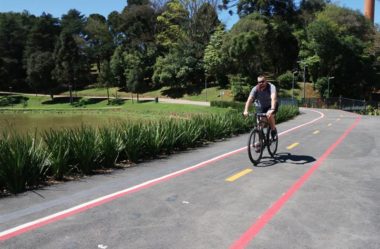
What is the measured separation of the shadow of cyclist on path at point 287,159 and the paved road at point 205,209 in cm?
14

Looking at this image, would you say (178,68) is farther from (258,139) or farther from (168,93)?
(258,139)

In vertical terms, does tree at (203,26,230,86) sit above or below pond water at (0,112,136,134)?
above

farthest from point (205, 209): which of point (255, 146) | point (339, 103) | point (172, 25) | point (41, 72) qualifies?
point (172, 25)

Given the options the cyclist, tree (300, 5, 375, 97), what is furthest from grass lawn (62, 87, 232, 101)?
the cyclist

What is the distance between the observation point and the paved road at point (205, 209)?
204 inches

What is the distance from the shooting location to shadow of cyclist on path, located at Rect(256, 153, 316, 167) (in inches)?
413

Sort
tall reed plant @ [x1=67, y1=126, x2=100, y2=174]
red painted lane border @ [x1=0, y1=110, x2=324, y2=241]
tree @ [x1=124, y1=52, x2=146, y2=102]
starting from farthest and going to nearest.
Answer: tree @ [x1=124, y1=52, x2=146, y2=102] < tall reed plant @ [x1=67, y1=126, x2=100, y2=174] < red painted lane border @ [x1=0, y1=110, x2=324, y2=241]

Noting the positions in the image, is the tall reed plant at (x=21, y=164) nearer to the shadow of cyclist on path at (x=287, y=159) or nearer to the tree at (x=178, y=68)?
the shadow of cyclist on path at (x=287, y=159)

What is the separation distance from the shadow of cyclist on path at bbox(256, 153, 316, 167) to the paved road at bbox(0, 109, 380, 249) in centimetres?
14

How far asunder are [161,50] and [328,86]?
41806 mm

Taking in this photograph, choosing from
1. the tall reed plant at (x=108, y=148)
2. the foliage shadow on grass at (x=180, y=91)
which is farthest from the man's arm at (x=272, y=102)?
the foliage shadow on grass at (x=180, y=91)

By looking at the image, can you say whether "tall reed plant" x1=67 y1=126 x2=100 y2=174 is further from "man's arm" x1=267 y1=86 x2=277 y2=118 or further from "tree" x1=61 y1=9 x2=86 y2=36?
"tree" x1=61 y1=9 x2=86 y2=36

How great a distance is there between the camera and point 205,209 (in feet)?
21.2

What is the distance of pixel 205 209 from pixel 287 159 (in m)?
5.26
